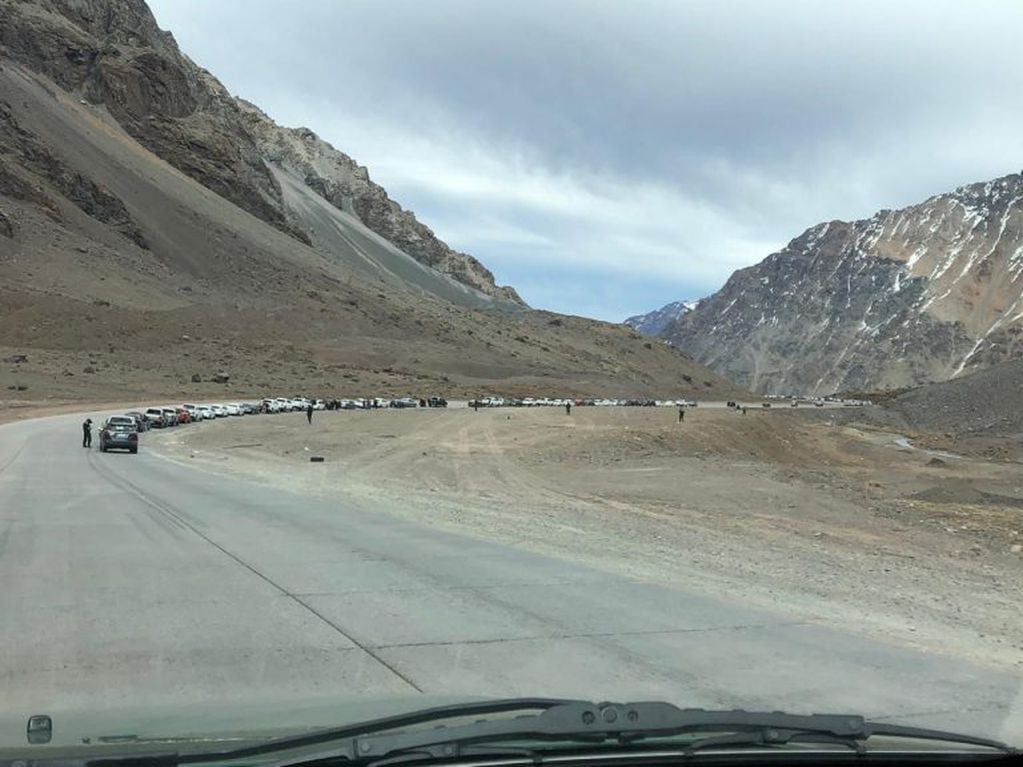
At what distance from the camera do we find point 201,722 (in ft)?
15.3

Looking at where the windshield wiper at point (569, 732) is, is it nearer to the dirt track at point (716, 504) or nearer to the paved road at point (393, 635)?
the paved road at point (393, 635)

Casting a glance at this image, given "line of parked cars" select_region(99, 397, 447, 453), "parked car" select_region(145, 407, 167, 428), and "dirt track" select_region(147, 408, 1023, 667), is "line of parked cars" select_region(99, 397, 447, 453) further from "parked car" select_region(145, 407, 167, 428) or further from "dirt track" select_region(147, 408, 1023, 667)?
"dirt track" select_region(147, 408, 1023, 667)

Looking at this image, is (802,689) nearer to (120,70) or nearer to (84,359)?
(84,359)

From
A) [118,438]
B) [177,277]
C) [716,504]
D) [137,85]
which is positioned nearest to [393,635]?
[716,504]

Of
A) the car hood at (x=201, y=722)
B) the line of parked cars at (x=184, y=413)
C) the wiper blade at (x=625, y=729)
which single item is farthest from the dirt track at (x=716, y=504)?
the car hood at (x=201, y=722)

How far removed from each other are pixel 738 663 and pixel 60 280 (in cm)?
11140

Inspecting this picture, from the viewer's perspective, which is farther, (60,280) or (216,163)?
(216,163)

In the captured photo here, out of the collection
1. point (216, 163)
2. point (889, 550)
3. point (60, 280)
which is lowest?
point (889, 550)

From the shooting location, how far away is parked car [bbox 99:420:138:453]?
129 feet

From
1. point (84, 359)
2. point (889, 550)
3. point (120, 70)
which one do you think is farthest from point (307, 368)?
point (889, 550)

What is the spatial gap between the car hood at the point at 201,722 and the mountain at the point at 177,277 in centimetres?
8159

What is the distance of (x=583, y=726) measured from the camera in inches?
156

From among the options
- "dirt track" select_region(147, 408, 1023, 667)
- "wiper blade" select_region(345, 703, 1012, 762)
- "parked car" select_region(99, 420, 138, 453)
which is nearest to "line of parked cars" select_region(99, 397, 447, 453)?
"parked car" select_region(99, 420, 138, 453)

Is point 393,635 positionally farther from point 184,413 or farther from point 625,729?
point 184,413
